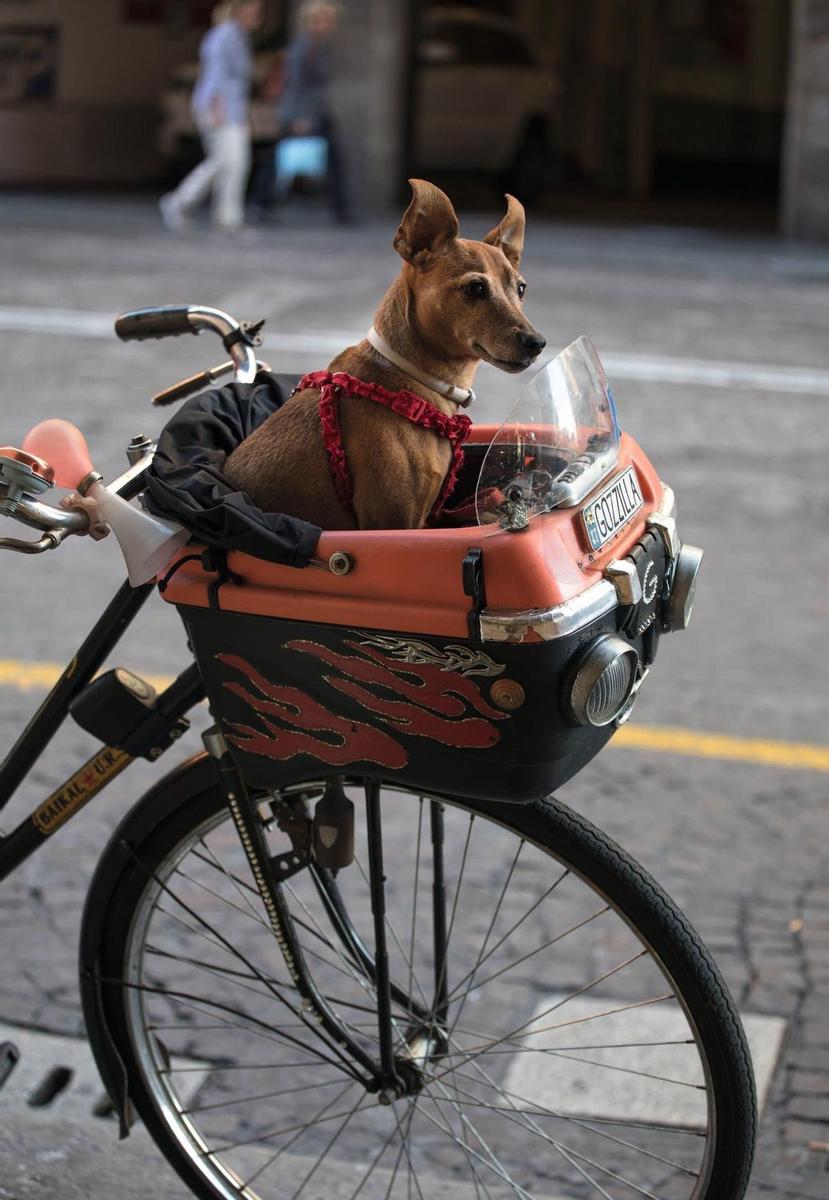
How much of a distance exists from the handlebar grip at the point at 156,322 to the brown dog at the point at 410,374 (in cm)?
46

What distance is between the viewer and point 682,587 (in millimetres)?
2340

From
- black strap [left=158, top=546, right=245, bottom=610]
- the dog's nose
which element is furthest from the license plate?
black strap [left=158, top=546, right=245, bottom=610]

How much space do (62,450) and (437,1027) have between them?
109cm

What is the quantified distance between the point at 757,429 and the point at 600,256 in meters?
5.99

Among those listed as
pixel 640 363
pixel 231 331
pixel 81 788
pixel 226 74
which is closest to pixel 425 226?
pixel 231 331

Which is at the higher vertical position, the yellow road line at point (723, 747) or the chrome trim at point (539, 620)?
the chrome trim at point (539, 620)

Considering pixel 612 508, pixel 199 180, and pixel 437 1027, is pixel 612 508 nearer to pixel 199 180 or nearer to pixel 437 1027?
pixel 437 1027

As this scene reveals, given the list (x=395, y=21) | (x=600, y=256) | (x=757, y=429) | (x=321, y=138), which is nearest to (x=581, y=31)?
(x=395, y=21)

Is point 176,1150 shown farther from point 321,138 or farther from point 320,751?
point 321,138

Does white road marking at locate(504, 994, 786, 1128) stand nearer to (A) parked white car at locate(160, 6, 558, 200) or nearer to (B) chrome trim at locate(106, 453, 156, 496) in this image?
(B) chrome trim at locate(106, 453, 156, 496)

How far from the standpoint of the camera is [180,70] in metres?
18.2

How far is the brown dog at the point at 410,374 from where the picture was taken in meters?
2.22

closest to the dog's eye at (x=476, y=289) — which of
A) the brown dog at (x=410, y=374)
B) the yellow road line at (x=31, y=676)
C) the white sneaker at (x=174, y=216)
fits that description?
the brown dog at (x=410, y=374)

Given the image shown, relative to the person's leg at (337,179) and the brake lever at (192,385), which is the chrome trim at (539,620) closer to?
the brake lever at (192,385)
